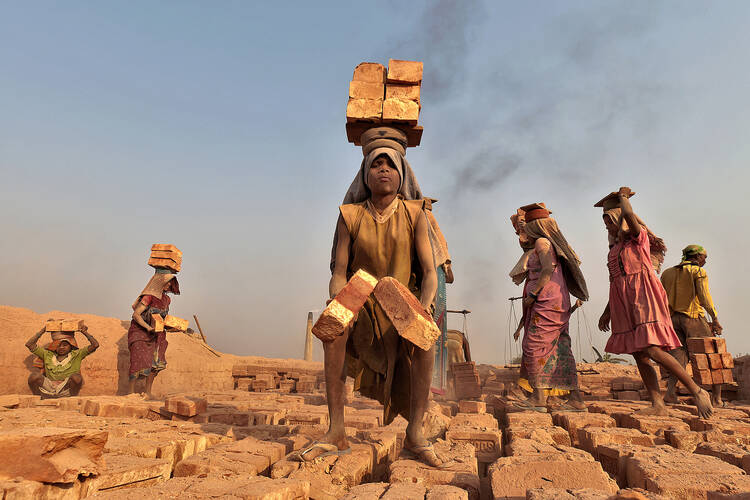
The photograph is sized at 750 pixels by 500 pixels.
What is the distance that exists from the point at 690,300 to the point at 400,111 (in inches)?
232

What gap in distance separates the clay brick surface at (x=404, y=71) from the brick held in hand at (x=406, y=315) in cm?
158

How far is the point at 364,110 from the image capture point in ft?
10.3

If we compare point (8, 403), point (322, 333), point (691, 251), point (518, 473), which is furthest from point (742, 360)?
point (8, 403)

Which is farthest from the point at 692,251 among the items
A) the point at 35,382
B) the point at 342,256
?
the point at 35,382

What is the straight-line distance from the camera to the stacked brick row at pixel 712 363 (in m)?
5.57

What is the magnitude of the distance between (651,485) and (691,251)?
6.14 meters

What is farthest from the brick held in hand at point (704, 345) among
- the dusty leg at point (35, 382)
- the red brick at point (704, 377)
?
the dusty leg at point (35, 382)

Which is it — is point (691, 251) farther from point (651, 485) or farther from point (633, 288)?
point (651, 485)

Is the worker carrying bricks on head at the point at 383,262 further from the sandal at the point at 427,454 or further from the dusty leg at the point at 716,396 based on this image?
the dusty leg at the point at 716,396

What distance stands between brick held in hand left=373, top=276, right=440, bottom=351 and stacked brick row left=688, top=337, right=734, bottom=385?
504 cm

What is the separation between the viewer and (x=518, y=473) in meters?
1.98

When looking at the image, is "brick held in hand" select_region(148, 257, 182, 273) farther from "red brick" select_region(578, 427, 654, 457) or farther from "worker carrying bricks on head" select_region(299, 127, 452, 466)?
"red brick" select_region(578, 427, 654, 457)

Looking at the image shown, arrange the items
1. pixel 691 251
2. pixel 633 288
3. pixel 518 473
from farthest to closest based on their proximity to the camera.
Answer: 1. pixel 691 251
2. pixel 633 288
3. pixel 518 473

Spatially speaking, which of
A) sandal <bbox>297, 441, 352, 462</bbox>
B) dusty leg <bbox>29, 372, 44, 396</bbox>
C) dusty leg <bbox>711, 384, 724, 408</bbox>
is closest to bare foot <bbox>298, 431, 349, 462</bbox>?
sandal <bbox>297, 441, 352, 462</bbox>
